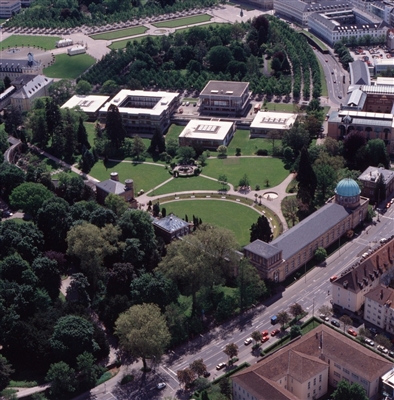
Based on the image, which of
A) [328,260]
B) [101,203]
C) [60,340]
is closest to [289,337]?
[328,260]

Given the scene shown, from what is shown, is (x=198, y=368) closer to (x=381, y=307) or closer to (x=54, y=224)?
(x=381, y=307)

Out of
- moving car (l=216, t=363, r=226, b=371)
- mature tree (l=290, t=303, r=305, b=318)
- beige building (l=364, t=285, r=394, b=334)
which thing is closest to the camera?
moving car (l=216, t=363, r=226, b=371)

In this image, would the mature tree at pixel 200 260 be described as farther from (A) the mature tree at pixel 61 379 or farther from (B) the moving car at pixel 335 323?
(A) the mature tree at pixel 61 379

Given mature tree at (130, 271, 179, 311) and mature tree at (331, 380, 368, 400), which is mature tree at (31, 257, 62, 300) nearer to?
mature tree at (130, 271, 179, 311)

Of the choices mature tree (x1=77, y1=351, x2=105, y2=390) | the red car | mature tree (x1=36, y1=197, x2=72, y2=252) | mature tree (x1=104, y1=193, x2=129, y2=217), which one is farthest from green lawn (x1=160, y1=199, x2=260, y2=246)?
mature tree (x1=77, y1=351, x2=105, y2=390)

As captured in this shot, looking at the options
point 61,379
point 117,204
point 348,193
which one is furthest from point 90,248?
point 348,193

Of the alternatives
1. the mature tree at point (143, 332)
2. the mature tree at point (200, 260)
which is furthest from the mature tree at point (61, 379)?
the mature tree at point (200, 260)
